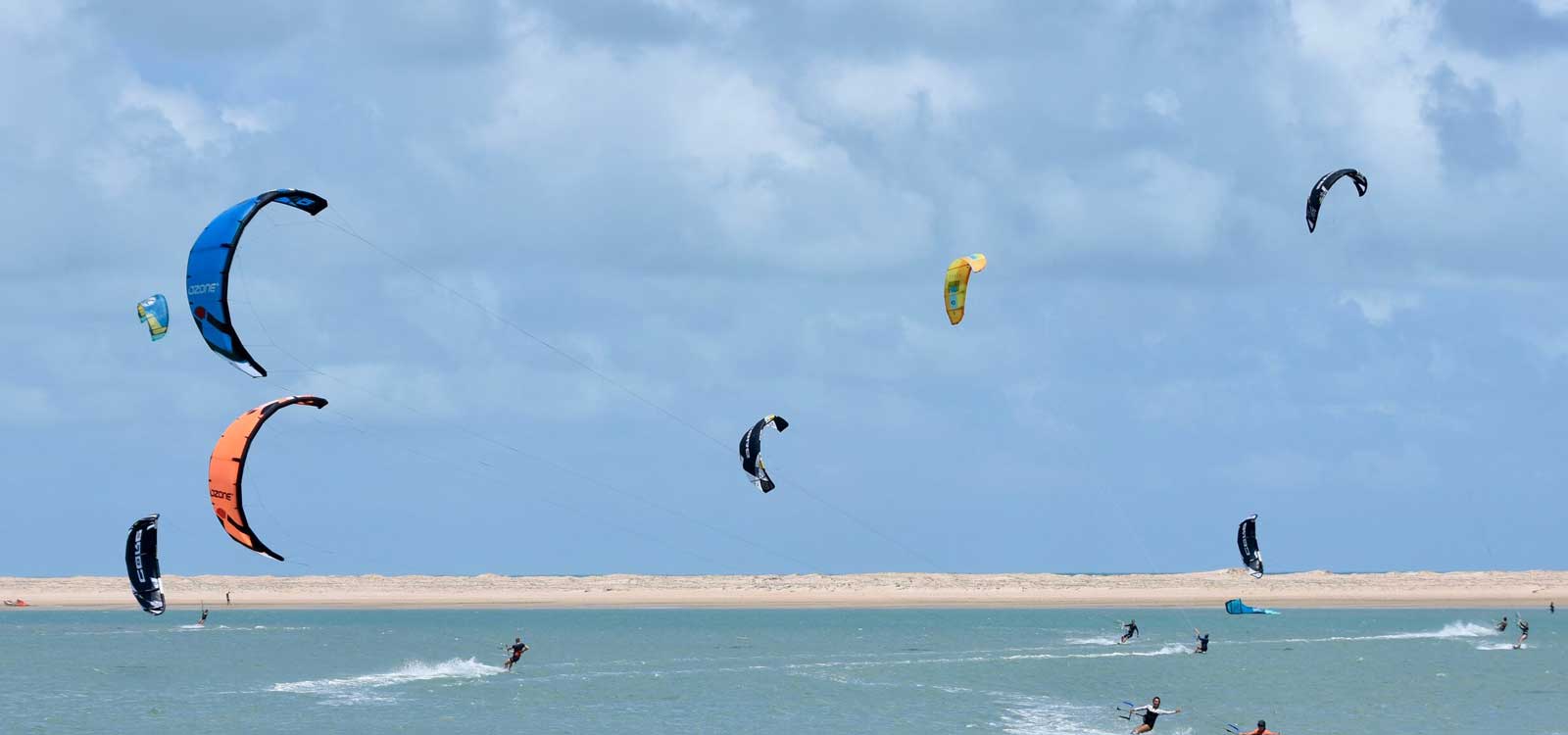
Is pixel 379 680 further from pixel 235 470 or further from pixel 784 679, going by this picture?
pixel 235 470

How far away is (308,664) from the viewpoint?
175 ft

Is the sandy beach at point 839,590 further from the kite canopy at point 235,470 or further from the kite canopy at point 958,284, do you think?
the kite canopy at point 235,470

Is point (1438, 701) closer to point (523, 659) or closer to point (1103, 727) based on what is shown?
point (1103, 727)

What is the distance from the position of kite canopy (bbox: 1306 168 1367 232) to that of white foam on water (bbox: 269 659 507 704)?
920 inches

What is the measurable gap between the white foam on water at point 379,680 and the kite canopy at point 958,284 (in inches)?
626

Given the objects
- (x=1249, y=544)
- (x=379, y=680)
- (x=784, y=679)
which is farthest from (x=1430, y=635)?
(x=379, y=680)

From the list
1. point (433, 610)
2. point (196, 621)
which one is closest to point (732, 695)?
point (196, 621)

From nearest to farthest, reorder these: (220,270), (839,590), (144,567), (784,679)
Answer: (220,270) < (144,567) < (784,679) < (839,590)

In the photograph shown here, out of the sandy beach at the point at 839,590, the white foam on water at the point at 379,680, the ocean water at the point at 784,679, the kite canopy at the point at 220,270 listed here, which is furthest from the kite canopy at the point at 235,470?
the sandy beach at the point at 839,590

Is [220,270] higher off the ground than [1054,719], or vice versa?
[220,270]

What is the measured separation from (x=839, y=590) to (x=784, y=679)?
7235 centimetres

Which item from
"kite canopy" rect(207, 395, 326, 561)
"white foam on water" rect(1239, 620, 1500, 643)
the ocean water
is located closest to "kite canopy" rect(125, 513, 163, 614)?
the ocean water

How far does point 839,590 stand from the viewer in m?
118

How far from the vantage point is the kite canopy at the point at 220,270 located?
93.7ft
